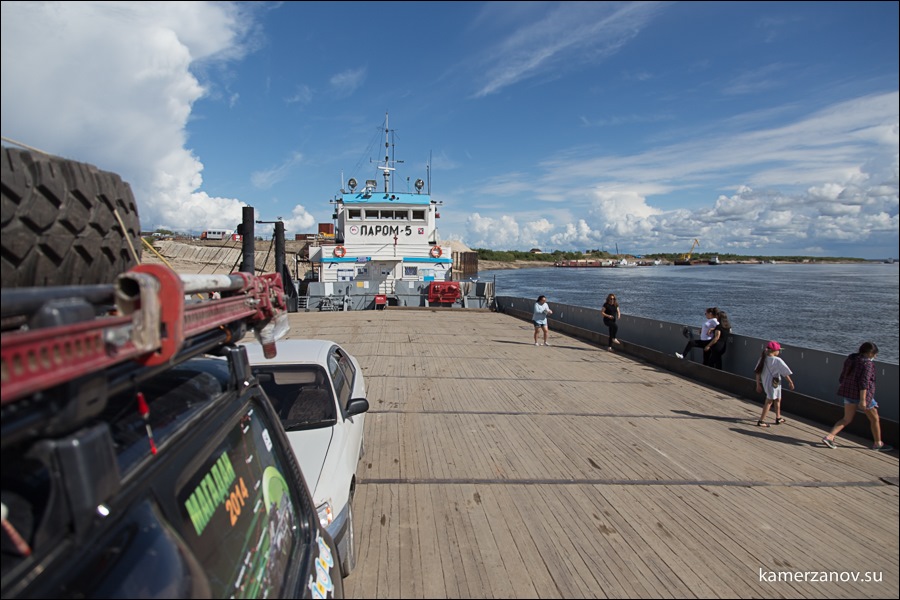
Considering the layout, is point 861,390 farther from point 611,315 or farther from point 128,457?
point 611,315

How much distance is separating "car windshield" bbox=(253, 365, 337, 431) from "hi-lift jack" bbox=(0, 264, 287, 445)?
2.76 meters

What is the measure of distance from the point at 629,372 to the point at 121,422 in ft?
37.1

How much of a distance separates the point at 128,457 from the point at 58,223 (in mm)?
737

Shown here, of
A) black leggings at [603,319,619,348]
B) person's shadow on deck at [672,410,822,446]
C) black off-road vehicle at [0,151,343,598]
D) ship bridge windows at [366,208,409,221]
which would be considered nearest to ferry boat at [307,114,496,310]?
ship bridge windows at [366,208,409,221]

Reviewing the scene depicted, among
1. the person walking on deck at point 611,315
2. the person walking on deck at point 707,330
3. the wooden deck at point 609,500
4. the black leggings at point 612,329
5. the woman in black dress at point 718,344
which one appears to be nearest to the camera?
the wooden deck at point 609,500

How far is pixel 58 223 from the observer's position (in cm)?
153

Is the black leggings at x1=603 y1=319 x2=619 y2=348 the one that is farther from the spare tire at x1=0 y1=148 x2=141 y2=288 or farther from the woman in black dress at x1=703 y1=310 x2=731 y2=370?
the spare tire at x1=0 y1=148 x2=141 y2=288

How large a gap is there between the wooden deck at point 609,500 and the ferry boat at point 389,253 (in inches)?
673

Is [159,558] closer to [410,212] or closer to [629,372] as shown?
[629,372]

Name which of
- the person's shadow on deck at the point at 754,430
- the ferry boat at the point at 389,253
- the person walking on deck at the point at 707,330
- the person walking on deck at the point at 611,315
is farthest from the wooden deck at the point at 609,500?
the ferry boat at the point at 389,253

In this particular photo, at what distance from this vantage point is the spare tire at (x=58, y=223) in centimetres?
138

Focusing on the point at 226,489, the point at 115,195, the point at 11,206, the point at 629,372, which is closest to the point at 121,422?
the point at 226,489

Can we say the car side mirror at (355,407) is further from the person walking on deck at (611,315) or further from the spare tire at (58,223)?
the person walking on deck at (611,315)

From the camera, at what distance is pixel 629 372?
454 inches
